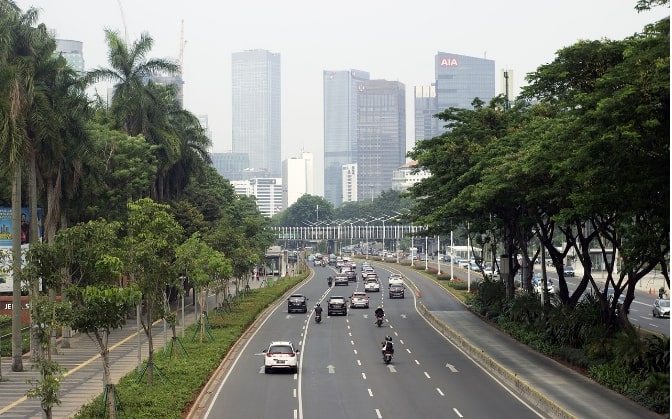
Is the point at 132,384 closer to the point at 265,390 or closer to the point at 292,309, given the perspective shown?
the point at 265,390

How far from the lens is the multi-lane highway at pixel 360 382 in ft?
116

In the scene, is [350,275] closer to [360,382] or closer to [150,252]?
[360,382]

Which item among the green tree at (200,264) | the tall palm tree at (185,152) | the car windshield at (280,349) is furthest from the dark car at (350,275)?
the car windshield at (280,349)

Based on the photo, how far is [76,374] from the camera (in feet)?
152

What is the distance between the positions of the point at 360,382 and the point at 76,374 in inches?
512

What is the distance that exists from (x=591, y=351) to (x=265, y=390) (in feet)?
46.5

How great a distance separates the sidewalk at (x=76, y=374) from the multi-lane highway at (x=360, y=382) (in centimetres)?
491

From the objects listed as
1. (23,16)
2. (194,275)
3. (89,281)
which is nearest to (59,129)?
(23,16)

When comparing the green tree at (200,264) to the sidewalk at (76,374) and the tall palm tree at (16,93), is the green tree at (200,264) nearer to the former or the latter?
the sidewalk at (76,374)

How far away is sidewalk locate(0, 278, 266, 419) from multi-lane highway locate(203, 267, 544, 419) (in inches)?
193

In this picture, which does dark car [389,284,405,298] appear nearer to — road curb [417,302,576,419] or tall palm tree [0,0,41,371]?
road curb [417,302,576,419]

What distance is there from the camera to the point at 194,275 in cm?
5428

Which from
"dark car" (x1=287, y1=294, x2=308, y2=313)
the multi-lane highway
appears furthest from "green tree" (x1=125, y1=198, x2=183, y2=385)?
"dark car" (x1=287, y1=294, x2=308, y2=313)

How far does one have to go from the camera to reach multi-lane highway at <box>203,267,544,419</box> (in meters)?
35.5
